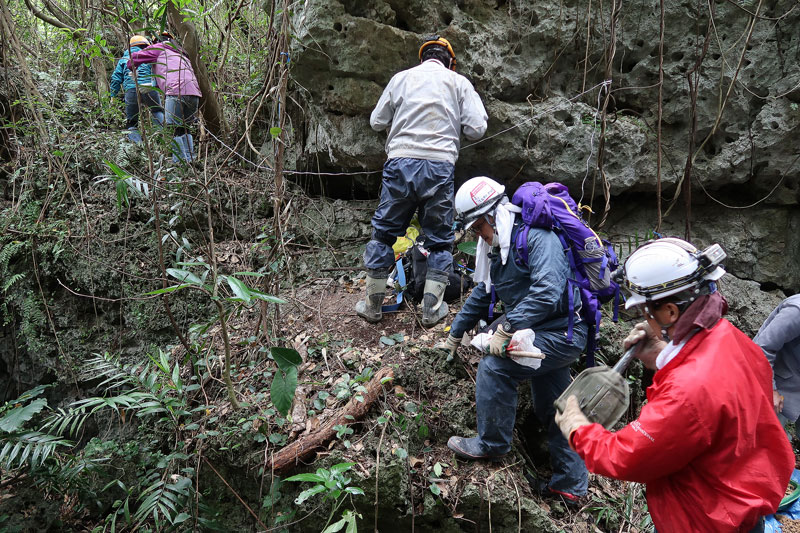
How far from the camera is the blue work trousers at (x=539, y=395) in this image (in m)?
2.80

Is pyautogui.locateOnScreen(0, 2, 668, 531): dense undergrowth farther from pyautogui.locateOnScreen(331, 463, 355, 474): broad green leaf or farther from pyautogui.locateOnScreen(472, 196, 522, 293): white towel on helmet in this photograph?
pyautogui.locateOnScreen(472, 196, 522, 293): white towel on helmet

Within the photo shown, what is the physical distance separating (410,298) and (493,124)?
224 centimetres

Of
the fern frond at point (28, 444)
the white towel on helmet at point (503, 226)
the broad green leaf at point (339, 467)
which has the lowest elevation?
the fern frond at point (28, 444)

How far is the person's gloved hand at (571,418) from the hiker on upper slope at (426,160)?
216cm

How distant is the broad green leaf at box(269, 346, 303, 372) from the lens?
2678 millimetres

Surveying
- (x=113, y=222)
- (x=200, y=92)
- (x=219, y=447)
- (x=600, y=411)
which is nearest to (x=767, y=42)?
(x=600, y=411)

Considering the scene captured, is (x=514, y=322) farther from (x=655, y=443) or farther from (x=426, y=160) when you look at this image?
(x=426, y=160)

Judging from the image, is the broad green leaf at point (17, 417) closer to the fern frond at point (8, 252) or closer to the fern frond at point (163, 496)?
the fern frond at point (163, 496)

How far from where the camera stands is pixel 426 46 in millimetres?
4102

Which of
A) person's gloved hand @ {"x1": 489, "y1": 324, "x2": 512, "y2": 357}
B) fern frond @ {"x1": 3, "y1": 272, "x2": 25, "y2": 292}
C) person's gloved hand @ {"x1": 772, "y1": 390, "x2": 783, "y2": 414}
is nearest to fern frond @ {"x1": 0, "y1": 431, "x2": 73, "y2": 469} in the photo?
fern frond @ {"x1": 3, "y1": 272, "x2": 25, "y2": 292}

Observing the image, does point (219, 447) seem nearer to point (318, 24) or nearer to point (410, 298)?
point (410, 298)

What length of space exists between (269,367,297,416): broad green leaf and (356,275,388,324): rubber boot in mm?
1508

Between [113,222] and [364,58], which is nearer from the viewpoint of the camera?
[364,58]

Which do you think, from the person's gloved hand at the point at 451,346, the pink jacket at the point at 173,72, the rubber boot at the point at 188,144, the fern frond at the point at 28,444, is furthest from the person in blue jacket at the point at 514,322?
the pink jacket at the point at 173,72
